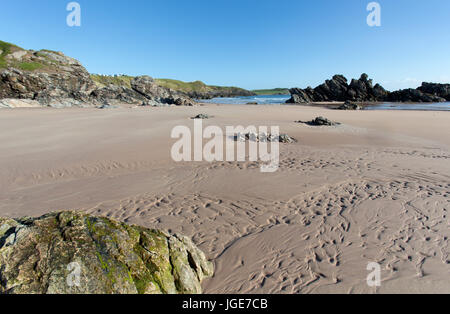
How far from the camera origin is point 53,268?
8.55 feet

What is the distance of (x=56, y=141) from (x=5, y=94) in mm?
29884

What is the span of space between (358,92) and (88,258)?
71.9 meters

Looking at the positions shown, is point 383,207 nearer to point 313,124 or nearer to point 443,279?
point 443,279

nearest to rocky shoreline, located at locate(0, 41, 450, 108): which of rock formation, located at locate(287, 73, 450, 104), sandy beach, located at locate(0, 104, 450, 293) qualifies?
rock formation, located at locate(287, 73, 450, 104)

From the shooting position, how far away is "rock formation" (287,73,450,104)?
59975 mm

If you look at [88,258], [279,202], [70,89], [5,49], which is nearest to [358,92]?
[70,89]

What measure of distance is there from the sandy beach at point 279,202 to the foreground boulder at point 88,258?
3.19 feet

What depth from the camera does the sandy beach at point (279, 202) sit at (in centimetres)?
425

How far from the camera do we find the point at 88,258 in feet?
9.18

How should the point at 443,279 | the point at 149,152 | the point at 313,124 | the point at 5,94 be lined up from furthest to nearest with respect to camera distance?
the point at 5,94 → the point at 313,124 → the point at 149,152 → the point at 443,279

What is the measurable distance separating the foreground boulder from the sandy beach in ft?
3.19

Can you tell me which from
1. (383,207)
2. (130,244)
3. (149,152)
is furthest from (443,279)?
(149,152)

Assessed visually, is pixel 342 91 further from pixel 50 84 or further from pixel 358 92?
pixel 50 84
